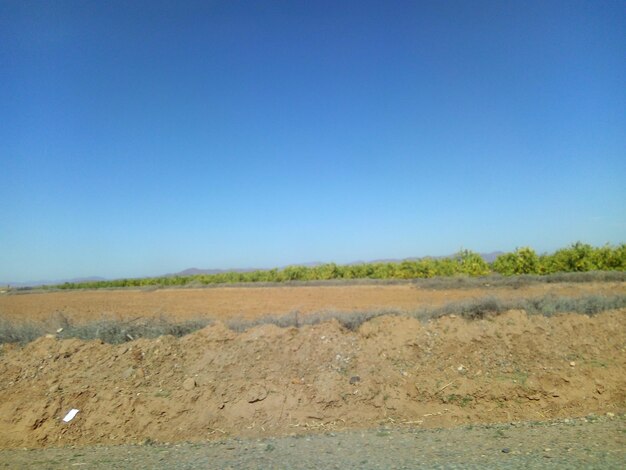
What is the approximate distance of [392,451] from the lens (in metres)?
6.10

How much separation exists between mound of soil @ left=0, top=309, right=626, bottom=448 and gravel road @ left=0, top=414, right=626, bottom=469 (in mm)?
669

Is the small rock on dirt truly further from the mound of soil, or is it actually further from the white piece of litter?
the white piece of litter

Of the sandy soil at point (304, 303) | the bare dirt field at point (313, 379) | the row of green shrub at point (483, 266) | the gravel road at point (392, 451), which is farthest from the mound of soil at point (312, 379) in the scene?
the row of green shrub at point (483, 266)

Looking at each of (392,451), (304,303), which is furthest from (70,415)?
(304,303)

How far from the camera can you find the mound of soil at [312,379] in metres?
7.91

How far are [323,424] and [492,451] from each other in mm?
2908

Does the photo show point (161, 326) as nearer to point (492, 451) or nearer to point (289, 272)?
point (492, 451)

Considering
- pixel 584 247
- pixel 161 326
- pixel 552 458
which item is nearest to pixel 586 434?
pixel 552 458

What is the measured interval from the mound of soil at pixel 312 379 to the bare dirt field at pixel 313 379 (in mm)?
25

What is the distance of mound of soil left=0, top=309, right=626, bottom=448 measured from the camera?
7910mm

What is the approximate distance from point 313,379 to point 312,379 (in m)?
0.02

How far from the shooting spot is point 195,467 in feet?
19.2

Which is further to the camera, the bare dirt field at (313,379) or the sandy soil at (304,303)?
the sandy soil at (304,303)

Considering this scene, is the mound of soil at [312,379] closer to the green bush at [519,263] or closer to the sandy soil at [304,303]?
the sandy soil at [304,303]
